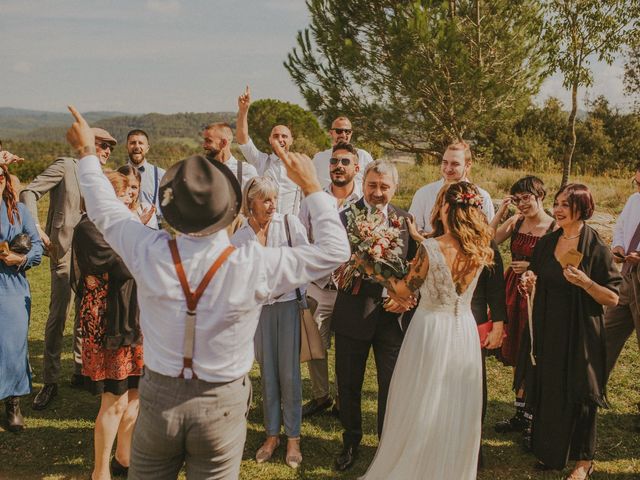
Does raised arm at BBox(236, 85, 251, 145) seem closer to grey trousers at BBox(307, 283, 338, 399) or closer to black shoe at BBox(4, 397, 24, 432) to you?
grey trousers at BBox(307, 283, 338, 399)

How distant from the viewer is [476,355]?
367cm

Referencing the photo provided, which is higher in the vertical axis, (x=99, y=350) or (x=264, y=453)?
(x=99, y=350)

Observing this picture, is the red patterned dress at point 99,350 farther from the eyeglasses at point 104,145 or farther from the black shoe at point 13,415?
the eyeglasses at point 104,145

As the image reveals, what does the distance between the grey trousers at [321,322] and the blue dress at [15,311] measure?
2471mm

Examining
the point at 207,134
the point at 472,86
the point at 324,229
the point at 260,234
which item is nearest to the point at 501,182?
the point at 472,86

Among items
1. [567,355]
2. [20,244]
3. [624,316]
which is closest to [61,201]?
[20,244]

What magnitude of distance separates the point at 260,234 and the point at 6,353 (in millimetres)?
2330

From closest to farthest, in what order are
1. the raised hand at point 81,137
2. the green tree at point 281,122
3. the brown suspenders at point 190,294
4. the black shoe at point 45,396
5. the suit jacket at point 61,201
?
the brown suspenders at point 190,294, the raised hand at point 81,137, the black shoe at point 45,396, the suit jacket at point 61,201, the green tree at point 281,122

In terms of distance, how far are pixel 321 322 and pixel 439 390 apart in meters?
1.87

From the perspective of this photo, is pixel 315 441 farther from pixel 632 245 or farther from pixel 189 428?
pixel 632 245

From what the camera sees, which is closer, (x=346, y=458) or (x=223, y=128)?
(x=346, y=458)

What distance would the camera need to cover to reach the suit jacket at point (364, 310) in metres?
4.15

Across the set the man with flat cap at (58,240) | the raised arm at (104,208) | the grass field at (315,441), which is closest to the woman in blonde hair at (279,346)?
the grass field at (315,441)

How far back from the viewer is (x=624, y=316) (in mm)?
5059
